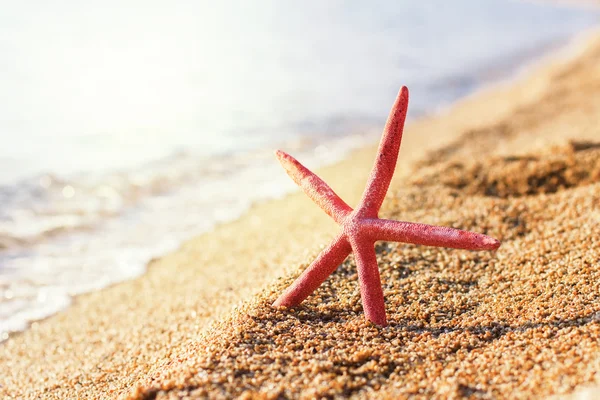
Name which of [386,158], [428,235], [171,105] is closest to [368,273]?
[428,235]

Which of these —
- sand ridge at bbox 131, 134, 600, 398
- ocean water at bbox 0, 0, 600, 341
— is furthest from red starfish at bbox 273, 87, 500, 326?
ocean water at bbox 0, 0, 600, 341

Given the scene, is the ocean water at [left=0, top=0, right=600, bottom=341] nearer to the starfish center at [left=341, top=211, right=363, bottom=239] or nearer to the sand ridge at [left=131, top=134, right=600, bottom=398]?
the sand ridge at [left=131, top=134, right=600, bottom=398]

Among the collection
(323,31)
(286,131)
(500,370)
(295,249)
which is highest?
(323,31)

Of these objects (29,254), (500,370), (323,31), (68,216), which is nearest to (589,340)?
(500,370)

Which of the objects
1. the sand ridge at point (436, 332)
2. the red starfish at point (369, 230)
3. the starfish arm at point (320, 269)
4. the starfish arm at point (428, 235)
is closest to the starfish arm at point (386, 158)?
the red starfish at point (369, 230)

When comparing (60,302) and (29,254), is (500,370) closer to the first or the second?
(60,302)

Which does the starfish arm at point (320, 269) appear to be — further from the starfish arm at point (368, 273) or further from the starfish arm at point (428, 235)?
the starfish arm at point (428, 235)

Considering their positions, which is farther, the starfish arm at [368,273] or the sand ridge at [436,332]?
the starfish arm at [368,273]
